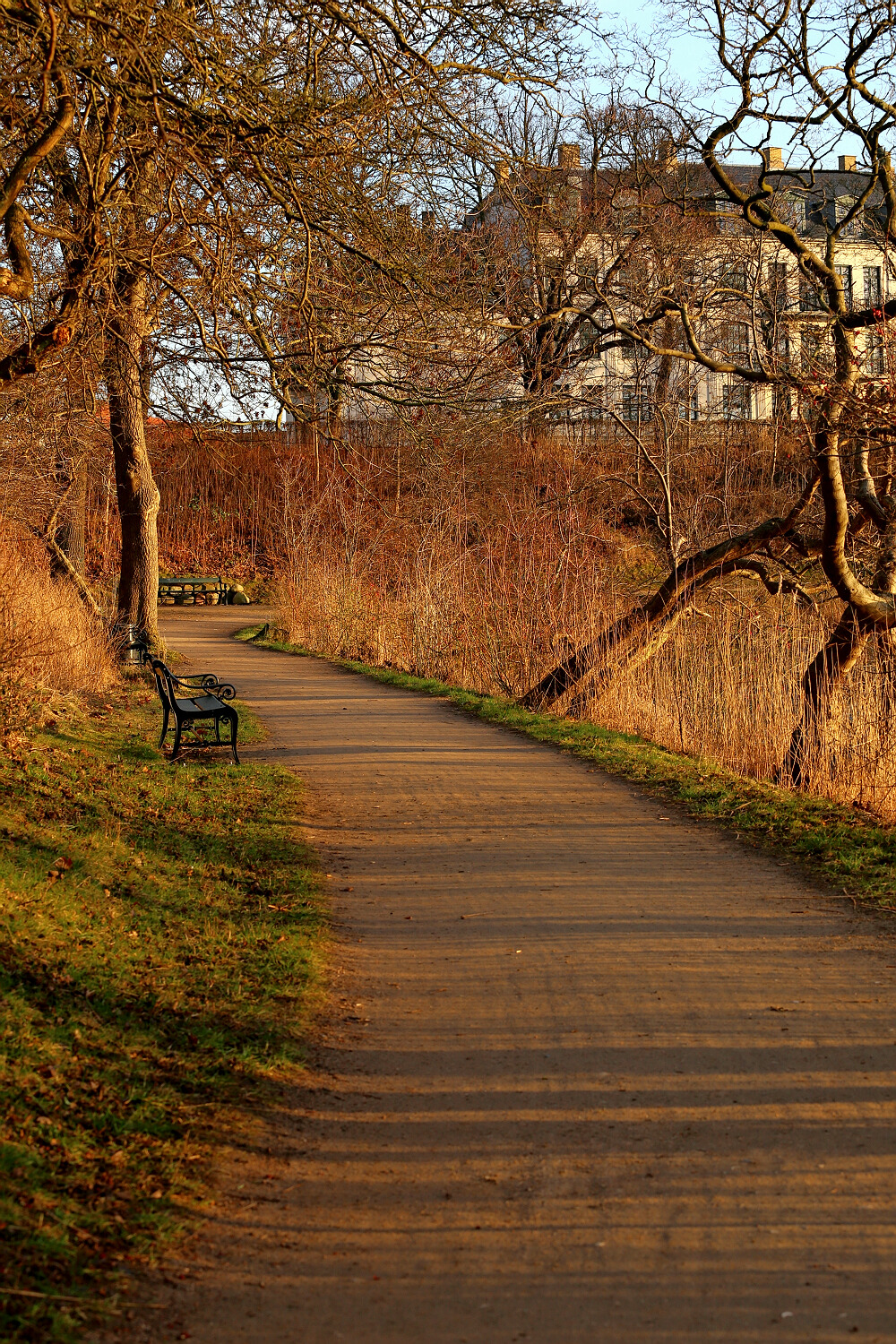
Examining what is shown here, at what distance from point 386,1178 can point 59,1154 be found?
3.24 ft

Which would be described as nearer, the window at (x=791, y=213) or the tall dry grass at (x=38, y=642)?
the tall dry grass at (x=38, y=642)

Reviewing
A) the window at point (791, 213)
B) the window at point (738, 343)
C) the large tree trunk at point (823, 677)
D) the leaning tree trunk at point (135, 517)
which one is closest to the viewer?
the large tree trunk at point (823, 677)

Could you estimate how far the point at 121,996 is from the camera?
Result: 4840 millimetres

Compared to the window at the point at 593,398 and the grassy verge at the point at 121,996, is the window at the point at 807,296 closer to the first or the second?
the window at the point at 593,398

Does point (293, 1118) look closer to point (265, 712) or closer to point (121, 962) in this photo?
point (121, 962)

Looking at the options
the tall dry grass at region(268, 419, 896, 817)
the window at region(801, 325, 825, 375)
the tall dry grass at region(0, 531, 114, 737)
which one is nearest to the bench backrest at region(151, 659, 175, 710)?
the tall dry grass at region(0, 531, 114, 737)

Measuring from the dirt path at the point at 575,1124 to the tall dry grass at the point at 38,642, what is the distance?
14.3ft

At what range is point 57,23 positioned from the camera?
571 cm

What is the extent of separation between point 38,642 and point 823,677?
7352 mm

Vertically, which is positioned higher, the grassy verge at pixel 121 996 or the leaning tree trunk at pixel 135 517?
the leaning tree trunk at pixel 135 517

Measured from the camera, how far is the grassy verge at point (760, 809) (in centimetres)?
691

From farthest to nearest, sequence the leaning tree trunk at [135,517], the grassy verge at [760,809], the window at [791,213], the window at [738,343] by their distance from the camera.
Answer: the leaning tree trunk at [135,517], the window at [791,213], the window at [738,343], the grassy verge at [760,809]

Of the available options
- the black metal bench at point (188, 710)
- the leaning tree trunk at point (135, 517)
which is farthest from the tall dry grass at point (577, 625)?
the black metal bench at point (188, 710)

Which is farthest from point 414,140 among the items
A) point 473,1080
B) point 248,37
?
point 473,1080
